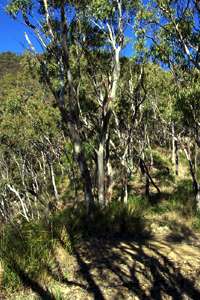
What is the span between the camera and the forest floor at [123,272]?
584cm

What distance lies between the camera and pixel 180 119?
→ 46.2 ft

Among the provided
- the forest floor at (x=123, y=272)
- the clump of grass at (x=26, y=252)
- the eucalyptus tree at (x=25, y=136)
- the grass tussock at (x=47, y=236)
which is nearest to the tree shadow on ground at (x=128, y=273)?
the forest floor at (x=123, y=272)

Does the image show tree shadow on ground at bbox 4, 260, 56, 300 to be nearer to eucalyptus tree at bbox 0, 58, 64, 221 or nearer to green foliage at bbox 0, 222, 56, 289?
green foliage at bbox 0, 222, 56, 289

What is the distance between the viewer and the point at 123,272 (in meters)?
6.38

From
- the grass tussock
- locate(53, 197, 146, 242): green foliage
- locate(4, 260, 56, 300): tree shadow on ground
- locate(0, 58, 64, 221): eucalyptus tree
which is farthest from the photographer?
locate(0, 58, 64, 221): eucalyptus tree

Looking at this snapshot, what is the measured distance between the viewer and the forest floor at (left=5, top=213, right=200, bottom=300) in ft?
19.2

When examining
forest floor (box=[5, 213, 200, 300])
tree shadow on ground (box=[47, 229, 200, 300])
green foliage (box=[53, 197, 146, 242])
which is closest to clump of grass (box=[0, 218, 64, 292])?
forest floor (box=[5, 213, 200, 300])

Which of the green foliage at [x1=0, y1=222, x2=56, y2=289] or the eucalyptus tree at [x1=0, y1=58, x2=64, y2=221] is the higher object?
the eucalyptus tree at [x1=0, y1=58, x2=64, y2=221]

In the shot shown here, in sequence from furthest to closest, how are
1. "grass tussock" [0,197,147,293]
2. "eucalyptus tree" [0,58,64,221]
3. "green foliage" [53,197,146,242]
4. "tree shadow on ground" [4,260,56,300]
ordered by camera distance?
"eucalyptus tree" [0,58,64,221], "green foliage" [53,197,146,242], "grass tussock" [0,197,147,293], "tree shadow on ground" [4,260,56,300]

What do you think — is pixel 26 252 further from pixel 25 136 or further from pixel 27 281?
pixel 25 136

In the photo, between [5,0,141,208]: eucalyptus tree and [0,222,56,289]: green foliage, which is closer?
[0,222,56,289]: green foliage

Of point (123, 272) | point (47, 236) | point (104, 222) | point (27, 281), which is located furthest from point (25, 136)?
point (27, 281)

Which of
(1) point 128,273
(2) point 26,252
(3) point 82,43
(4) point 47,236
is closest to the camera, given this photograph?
(2) point 26,252

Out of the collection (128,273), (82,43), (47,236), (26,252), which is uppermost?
(82,43)
